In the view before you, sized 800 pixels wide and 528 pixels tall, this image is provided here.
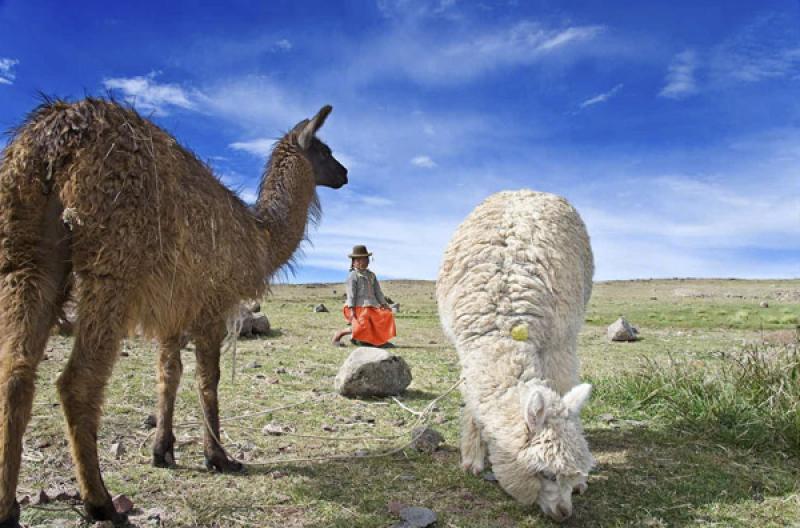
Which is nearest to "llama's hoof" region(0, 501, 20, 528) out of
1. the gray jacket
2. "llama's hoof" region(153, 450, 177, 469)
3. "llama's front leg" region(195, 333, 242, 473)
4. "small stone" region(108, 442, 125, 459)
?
"llama's hoof" region(153, 450, 177, 469)

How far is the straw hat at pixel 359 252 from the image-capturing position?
1427 cm

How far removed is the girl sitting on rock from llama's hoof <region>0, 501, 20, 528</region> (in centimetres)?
997

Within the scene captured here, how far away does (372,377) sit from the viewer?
849 centimetres

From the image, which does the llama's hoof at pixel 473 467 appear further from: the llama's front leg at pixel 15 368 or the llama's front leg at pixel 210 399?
the llama's front leg at pixel 15 368

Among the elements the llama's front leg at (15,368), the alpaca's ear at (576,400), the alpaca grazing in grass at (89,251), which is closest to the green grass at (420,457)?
the llama's front leg at (15,368)

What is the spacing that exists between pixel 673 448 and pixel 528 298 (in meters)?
2.79

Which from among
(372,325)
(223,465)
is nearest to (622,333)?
(372,325)

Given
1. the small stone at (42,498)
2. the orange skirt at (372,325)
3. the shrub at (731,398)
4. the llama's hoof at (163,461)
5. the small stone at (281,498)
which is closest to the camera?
the small stone at (42,498)

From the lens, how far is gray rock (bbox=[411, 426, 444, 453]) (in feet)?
20.6

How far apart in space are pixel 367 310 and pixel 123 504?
9.45 metres

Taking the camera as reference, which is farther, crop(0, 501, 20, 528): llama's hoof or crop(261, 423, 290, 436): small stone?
crop(261, 423, 290, 436): small stone

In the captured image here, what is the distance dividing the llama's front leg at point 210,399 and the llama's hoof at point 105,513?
1242mm

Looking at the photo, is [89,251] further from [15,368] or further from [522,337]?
[522,337]

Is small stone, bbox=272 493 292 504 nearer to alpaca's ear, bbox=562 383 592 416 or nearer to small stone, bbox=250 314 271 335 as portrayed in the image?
alpaca's ear, bbox=562 383 592 416
